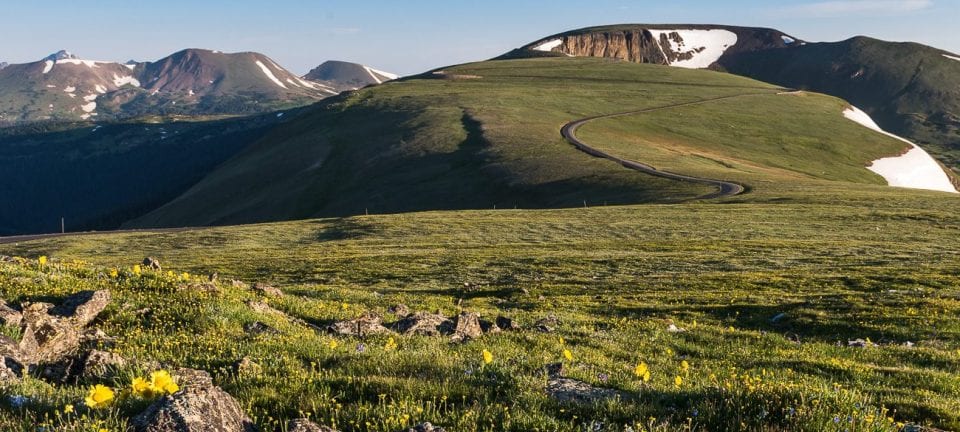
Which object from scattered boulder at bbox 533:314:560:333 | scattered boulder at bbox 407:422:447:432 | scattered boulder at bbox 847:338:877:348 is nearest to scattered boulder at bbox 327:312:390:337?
scattered boulder at bbox 533:314:560:333

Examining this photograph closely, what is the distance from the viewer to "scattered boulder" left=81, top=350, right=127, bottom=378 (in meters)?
8.43

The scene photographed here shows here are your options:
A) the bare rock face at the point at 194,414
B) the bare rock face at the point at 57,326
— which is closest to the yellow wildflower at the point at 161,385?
the bare rock face at the point at 194,414

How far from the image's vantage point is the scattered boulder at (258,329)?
11.9m

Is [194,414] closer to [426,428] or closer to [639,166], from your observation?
[426,428]

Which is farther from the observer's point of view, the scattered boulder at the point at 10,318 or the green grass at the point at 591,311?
the scattered boulder at the point at 10,318

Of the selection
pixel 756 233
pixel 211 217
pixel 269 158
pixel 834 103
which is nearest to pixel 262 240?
pixel 756 233

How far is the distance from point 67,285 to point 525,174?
87952 millimetres

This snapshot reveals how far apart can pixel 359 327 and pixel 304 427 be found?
7923 millimetres

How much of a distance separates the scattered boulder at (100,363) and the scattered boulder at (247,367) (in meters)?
1.46

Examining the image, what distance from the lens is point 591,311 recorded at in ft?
80.8

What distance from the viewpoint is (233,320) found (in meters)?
12.6

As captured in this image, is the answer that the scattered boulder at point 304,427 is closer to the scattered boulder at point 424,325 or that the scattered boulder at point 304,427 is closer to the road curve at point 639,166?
the scattered boulder at point 424,325

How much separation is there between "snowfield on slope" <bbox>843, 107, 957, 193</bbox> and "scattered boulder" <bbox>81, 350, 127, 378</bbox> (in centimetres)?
14539

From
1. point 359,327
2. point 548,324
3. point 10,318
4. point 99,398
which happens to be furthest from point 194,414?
point 548,324
